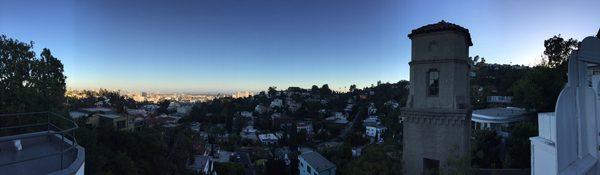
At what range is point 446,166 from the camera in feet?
37.0

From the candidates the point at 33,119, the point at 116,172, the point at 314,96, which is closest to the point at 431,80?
the point at 116,172

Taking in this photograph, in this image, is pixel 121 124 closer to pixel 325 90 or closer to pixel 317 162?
pixel 317 162

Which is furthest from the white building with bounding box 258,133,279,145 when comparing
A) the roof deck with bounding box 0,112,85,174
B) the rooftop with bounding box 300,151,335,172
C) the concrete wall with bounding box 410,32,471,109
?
the roof deck with bounding box 0,112,85,174

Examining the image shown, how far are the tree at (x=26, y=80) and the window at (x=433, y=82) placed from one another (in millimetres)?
15542

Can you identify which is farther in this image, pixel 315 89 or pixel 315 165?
pixel 315 89

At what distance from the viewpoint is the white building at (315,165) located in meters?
37.0

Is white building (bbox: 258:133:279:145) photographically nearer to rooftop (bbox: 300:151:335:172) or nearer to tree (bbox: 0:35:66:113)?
rooftop (bbox: 300:151:335:172)

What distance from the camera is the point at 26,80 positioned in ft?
56.2

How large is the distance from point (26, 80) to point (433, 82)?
56.9 feet

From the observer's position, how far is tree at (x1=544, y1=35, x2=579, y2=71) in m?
25.3

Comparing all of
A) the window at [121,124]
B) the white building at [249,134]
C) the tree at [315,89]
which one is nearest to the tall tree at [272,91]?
the tree at [315,89]

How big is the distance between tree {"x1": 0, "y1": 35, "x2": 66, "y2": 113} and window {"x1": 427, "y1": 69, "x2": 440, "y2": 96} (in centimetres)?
1554

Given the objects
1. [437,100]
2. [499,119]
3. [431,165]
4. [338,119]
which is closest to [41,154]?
[437,100]

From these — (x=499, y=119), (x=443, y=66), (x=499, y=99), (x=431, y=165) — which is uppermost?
(x=443, y=66)
